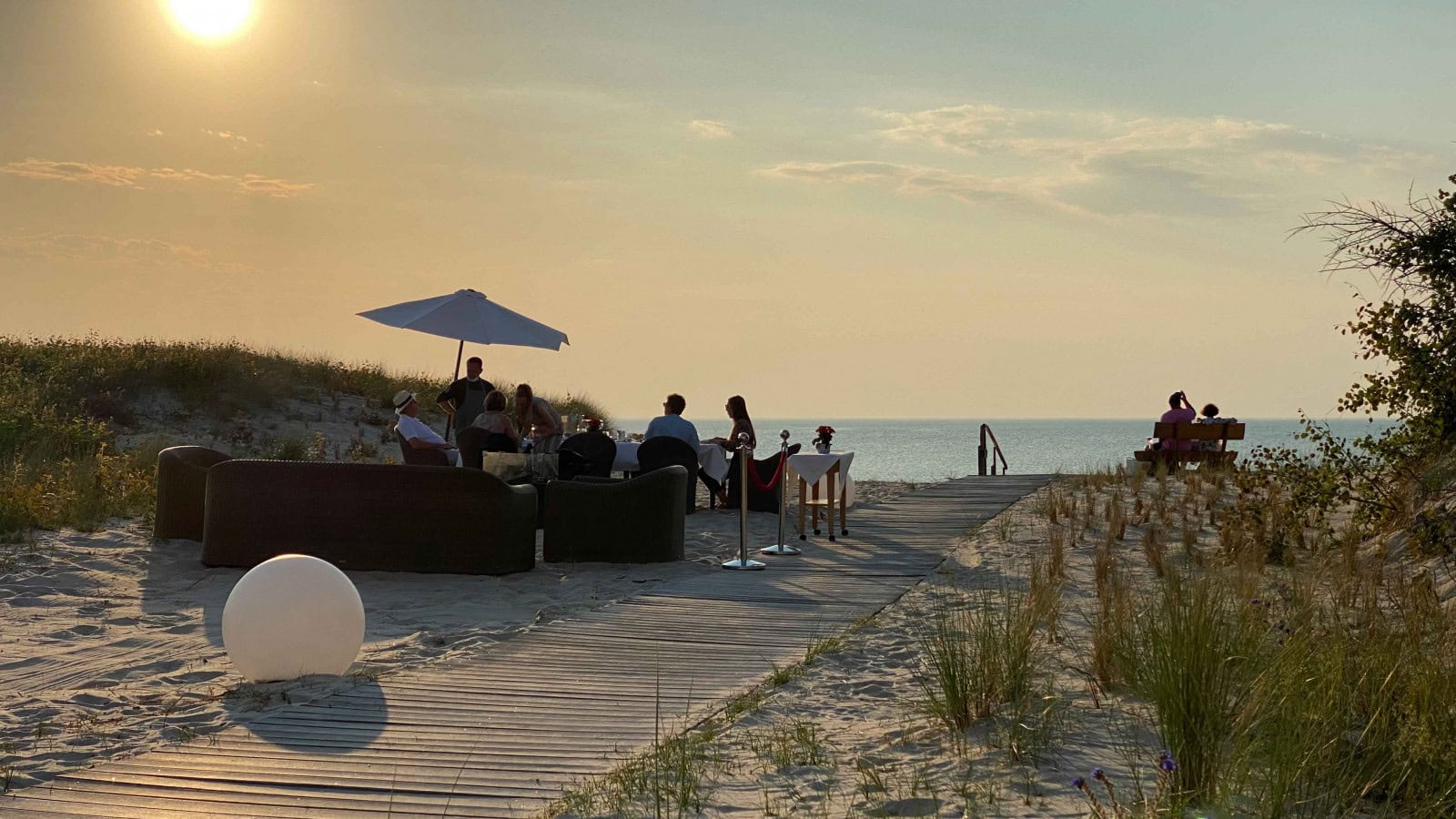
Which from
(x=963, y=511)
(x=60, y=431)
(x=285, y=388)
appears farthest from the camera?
(x=285, y=388)

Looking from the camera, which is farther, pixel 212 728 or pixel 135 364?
pixel 135 364

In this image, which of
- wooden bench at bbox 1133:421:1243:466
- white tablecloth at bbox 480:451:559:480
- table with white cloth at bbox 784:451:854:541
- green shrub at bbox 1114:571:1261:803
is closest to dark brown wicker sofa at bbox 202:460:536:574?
white tablecloth at bbox 480:451:559:480

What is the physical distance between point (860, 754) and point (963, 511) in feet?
35.4

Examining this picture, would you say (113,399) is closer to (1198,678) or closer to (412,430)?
(412,430)

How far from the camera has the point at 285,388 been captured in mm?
24391

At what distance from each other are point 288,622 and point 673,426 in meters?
7.46

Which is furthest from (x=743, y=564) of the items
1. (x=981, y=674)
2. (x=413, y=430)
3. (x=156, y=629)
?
(x=981, y=674)

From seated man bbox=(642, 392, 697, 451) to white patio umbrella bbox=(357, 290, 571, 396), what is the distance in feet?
7.42

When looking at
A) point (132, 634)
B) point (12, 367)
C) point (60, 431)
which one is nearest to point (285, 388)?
point (12, 367)

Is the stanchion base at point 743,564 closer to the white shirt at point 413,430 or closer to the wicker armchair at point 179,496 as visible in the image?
the white shirt at point 413,430

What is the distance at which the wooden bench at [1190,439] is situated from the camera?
1903cm

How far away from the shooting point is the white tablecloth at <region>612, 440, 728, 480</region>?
523 inches

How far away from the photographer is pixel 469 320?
1444 centimetres

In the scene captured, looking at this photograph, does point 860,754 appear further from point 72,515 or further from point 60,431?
point 60,431
